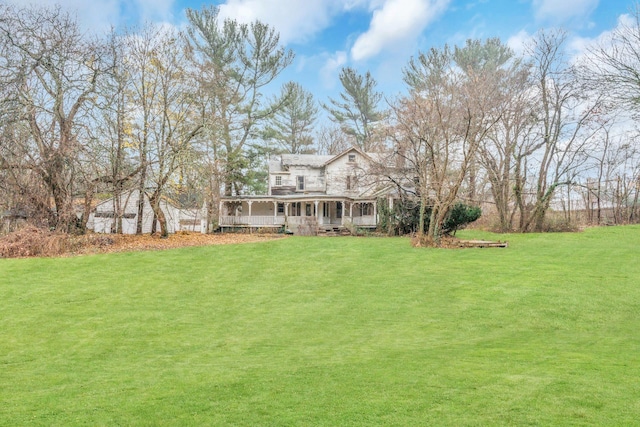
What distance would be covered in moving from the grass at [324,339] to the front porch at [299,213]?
1367 centimetres

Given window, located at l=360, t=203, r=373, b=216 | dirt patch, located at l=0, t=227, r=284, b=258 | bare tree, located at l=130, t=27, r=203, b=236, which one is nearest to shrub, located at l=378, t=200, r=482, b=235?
window, located at l=360, t=203, r=373, b=216

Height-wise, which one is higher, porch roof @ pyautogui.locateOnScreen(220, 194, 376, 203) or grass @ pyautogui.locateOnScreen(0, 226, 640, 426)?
porch roof @ pyautogui.locateOnScreen(220, 194, 376, 203)

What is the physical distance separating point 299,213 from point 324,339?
2634cm

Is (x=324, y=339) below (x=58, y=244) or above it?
below

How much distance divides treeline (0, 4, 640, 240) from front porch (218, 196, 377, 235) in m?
1.95

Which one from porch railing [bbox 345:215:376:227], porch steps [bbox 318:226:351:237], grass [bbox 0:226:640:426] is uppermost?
porch railing [bbox 345:215:376:227]

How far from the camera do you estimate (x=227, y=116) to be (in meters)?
31.6

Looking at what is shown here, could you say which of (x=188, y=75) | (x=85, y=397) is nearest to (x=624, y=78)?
(x=85, y=397)

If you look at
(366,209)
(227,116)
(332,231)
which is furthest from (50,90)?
(366,209)

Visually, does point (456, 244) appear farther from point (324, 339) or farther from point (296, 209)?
point (296, 209)

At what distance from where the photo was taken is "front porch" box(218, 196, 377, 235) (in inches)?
1157

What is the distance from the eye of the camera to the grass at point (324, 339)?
3.99 m

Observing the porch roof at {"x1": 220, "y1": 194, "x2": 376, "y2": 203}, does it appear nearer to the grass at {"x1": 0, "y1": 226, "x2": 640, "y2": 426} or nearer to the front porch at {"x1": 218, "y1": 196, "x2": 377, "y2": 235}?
the front porch at {"x1": 218, "y1": 196, "x2": 377, "y2": 235}

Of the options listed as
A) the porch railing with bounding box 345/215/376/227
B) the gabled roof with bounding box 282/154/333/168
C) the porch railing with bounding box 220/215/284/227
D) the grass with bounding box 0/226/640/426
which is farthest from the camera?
the gabled roof with bounding box 282/154/333/168
